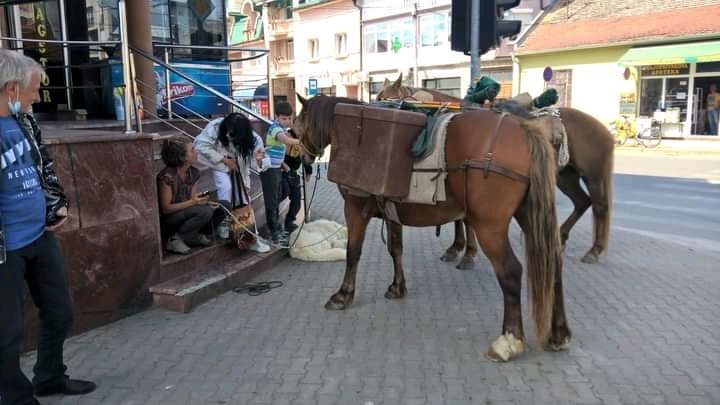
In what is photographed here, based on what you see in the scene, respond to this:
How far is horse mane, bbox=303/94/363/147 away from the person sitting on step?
128 centimetres

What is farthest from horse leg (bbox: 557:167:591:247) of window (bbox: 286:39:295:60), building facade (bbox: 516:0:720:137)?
window (bbox: 286:39:295:60)

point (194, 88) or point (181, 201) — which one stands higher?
point (194, 88)

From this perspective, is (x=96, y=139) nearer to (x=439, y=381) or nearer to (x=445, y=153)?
(x=445, y=153)

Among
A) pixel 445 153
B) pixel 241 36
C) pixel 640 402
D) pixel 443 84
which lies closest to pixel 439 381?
pixel 640 402

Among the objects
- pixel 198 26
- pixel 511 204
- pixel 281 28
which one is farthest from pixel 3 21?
pixel 281 28

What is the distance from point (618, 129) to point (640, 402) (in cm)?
2160

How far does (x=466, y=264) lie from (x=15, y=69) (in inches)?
172

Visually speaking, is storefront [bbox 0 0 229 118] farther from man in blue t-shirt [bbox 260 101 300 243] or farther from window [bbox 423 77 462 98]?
window [bbox 423 77 462 98]

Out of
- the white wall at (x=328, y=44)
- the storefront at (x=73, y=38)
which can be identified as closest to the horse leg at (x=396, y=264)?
the storefront at (x=73, y=38)

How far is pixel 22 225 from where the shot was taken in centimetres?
282

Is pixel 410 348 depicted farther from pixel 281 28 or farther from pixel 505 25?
pixel 281 28

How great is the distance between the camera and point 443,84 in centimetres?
3212

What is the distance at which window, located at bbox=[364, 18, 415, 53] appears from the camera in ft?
109

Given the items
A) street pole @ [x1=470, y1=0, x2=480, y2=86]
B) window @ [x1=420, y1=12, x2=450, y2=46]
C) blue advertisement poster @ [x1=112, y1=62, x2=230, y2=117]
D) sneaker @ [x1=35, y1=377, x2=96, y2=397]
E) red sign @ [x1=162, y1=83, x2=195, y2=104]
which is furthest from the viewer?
window @ [x1=420, y1=12, x2=450, y2=46]
